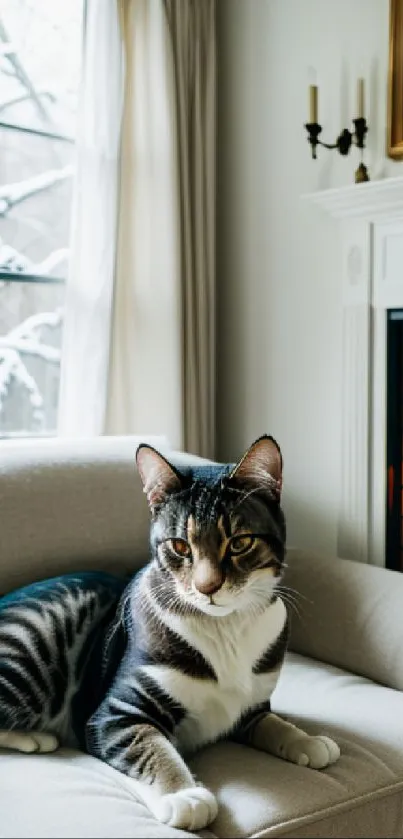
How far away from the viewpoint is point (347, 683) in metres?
2.14

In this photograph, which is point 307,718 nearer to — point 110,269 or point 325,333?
point 325,333

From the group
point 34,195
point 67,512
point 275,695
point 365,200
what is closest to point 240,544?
point 275,695

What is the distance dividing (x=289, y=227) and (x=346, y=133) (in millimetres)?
421

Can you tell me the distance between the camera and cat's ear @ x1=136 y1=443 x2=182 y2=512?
1.66 meters

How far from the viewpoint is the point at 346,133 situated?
270 centimetres

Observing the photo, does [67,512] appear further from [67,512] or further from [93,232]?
[93,232]

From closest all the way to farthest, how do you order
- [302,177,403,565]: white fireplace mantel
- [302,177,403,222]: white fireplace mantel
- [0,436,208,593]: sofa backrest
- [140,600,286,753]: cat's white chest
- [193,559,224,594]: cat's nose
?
[193,559,224,594]: cat's nose, [140,600,286,753]: cat's white chest, [0,436,208,593]: sofa backrest, [302,177,403,222]: white fireplace mantel, [302,177,403,565]: white fireplace mantel

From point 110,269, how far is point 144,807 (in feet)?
6.12

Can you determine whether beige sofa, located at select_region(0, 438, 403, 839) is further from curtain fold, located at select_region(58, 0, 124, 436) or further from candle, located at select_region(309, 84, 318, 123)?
candle, located at select_region(309, 84, 318, 123)

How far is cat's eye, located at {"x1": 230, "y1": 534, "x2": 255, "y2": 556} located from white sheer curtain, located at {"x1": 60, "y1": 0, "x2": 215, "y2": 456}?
143 cm

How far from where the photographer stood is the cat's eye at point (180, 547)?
1.62 m

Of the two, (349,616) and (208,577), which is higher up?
(208,577)

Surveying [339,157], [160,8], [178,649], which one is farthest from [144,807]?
[160,8]

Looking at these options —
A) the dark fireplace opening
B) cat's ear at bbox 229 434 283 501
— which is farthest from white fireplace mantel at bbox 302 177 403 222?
cat's ear at bbox 229 434 283 501
